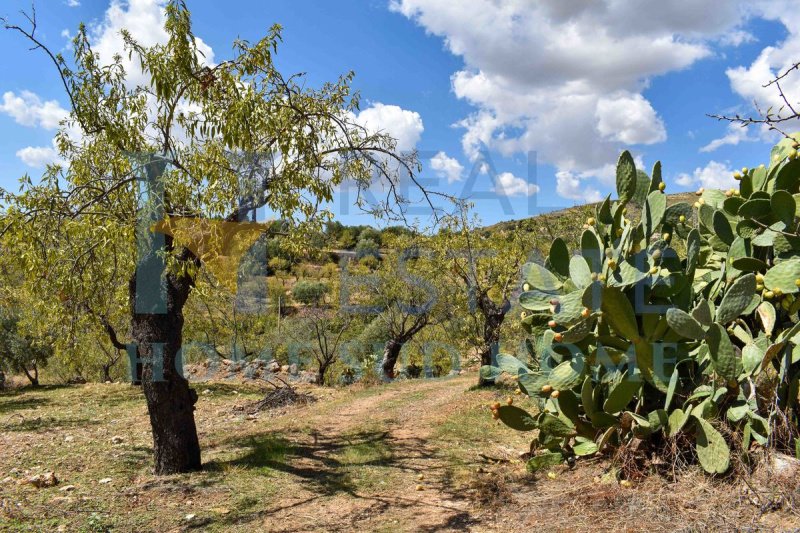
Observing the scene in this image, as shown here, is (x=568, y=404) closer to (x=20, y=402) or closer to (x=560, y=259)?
(x=560, y=259)

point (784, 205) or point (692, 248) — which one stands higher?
point (784, 205)

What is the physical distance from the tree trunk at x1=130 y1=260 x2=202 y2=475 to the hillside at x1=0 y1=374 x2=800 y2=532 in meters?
0.21

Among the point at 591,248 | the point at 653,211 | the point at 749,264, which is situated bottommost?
the point at 749,264

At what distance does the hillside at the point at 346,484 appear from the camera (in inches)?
128

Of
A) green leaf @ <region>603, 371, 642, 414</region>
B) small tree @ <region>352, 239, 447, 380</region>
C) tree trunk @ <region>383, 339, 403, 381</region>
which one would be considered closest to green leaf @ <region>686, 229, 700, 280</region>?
green leaf @ <region>603, 371, 642, 414</region>

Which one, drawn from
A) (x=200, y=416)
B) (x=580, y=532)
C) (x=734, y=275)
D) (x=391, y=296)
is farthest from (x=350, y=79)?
(x=391, y=296)

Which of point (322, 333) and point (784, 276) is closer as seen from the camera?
point (784, 276)

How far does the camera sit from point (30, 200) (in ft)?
14.3

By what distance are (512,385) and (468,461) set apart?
4309mm

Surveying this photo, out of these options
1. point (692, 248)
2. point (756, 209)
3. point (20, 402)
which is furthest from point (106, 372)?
point (756, 209)

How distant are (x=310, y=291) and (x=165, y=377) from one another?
15209 mm

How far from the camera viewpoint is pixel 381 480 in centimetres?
486

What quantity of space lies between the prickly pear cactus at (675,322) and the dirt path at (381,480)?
A: 1.01 meters

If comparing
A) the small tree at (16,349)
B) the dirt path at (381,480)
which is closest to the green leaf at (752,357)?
the dirt path at (381,480)
